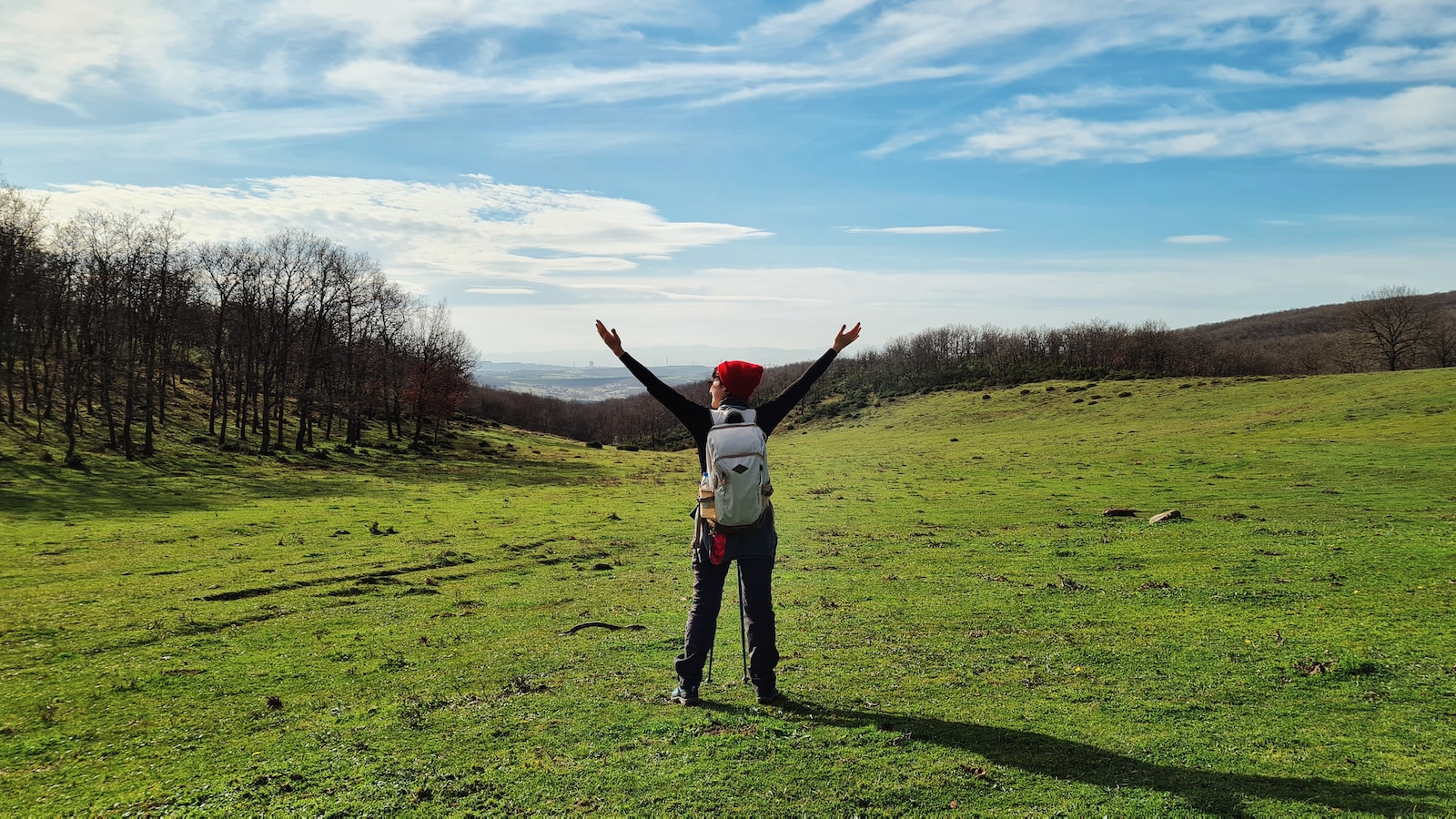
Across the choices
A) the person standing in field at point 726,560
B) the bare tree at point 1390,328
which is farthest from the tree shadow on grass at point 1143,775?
the bare tree at point 1390,328

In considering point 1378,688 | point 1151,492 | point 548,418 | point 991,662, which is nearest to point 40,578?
point 991,662

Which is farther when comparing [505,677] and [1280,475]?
[1280,475]

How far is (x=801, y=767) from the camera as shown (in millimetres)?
5730

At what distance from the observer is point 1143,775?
5555 millimetres

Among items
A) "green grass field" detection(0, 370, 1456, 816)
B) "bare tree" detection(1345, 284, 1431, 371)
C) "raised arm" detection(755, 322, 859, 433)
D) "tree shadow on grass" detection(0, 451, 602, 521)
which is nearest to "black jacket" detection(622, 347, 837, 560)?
"raised arm" detection(755, 322, 859, 433)

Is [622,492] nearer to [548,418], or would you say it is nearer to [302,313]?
[302,313]

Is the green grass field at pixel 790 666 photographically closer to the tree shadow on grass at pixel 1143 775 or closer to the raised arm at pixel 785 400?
the tree shadow on grass at pixel 1143 775

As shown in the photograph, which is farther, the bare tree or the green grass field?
the bare tree

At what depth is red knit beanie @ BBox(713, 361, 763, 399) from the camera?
7.31 metres

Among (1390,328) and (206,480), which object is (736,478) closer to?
(206,480)

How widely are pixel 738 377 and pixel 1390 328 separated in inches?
4243

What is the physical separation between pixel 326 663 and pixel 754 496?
6.51 m

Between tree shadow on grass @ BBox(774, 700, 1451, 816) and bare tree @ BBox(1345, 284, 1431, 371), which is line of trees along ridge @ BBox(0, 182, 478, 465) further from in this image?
bare tree @ BBox(1345, 284, 1431, 371)

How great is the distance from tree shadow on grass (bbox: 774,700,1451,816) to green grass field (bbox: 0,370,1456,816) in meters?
0.03
